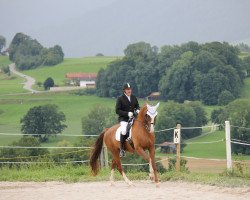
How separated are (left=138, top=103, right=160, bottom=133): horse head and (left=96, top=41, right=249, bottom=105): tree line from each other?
10317cm

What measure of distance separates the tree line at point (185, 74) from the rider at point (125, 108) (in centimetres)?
10264

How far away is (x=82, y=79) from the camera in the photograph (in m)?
138

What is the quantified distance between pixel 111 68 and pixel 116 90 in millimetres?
14143

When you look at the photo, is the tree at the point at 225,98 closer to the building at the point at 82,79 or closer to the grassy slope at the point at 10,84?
the building at the point at 82,79

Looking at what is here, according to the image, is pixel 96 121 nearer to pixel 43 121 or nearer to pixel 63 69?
pixel 43 121

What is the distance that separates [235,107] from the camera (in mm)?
90250

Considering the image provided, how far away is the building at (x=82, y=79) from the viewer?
13588 cm

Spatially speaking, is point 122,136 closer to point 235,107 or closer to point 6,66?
point 235,107

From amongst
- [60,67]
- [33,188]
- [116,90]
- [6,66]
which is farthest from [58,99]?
[33,188]

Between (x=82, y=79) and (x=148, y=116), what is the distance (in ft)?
408

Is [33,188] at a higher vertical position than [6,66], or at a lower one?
lower

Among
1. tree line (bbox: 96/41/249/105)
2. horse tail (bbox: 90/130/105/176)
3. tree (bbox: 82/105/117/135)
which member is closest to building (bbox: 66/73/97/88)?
tree line (bbox: 96/41/249/105)

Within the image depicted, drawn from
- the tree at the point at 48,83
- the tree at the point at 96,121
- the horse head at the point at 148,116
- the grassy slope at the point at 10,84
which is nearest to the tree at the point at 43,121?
the tree at the point at 96,121

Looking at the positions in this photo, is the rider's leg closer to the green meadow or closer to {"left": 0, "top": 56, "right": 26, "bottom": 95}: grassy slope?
the green meadow
